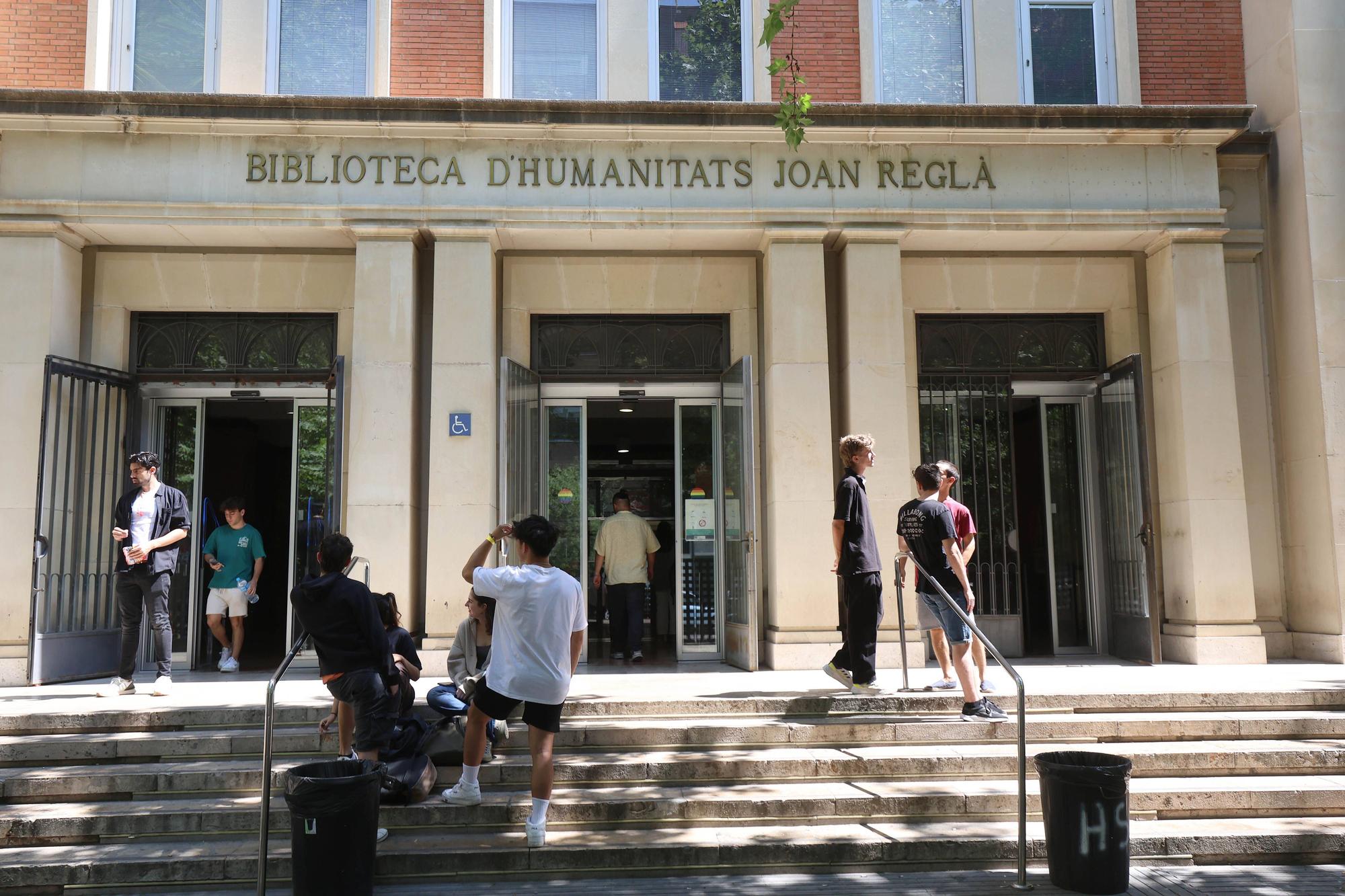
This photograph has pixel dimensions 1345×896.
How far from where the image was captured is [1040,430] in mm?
11352

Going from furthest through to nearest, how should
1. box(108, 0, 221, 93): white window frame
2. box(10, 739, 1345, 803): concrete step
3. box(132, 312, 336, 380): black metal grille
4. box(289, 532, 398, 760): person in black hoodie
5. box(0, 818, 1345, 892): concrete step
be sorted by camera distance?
box(132, 312, 336, 380): black metal grille < box(108, 0, 221, 93): white window frame < box(10, 739, 1345, 803): concrete step < box(289, 532, 398, 760): person in black hoodie < box(0, 818, 1345, 892): concrete step

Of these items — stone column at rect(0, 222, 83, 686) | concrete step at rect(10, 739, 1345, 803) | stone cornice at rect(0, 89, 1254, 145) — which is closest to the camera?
concrete step at rect(10, 739, 1345, 803)

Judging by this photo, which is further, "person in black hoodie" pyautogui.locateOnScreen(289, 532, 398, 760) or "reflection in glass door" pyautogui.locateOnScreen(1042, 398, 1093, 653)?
"reflection in glass door" pyautogui.locateOnScreen(1042, 398, 1093, 653)

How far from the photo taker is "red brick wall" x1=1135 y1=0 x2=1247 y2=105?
35.9 ft

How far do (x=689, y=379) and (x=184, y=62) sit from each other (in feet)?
20.1

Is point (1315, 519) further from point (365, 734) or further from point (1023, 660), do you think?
point (365, 734)

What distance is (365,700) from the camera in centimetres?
561

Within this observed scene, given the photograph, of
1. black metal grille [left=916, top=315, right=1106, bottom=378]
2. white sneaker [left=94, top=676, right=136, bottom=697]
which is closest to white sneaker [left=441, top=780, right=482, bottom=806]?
white sneaker [left=94, top=676, right=136, bottom=697]

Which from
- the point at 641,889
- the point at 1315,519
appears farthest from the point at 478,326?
the point at 1315,519

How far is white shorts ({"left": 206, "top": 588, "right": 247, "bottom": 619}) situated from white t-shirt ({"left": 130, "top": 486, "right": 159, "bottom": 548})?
193cm

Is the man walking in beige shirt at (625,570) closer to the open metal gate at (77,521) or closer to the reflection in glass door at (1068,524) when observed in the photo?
the reflection in glass door at (1068,524)

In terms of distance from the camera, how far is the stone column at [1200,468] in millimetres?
9719

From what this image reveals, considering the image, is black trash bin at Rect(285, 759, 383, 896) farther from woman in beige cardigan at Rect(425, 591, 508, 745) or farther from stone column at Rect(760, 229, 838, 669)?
stone column at Rect(760, 229, 838, 669)

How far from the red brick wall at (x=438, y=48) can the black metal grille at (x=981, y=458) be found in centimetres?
574
